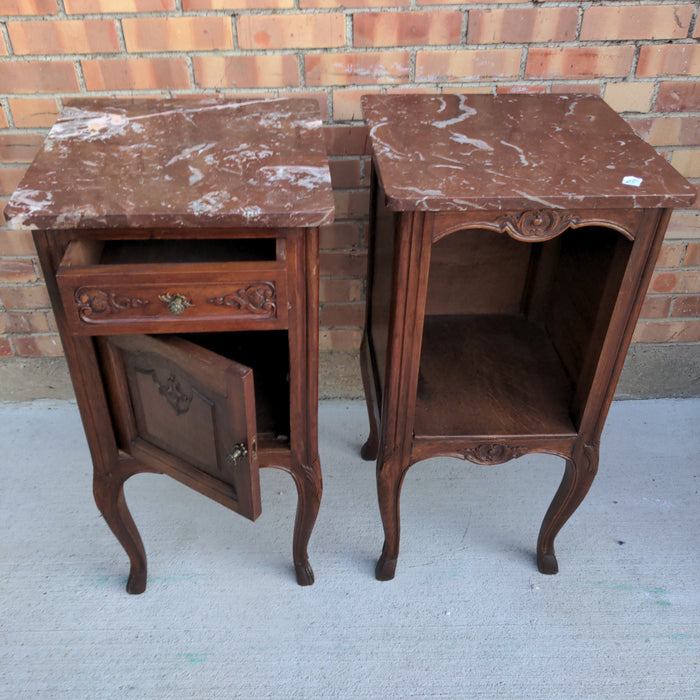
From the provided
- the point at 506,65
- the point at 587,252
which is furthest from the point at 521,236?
the point at 506,65

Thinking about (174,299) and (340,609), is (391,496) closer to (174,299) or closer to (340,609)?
(340,609)

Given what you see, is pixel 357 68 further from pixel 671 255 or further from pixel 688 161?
pixel 671 255

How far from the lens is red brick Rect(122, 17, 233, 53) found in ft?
5.08

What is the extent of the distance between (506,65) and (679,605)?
4.41 feet

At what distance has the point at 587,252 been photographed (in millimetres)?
1415

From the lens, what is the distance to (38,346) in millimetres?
2010

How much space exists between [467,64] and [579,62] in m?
0.27

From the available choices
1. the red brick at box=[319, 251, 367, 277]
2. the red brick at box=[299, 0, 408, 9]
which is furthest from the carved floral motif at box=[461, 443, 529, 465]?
the red brick at box=[299, 0, 408, 9]

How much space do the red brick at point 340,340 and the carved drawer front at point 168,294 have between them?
0.87 meters

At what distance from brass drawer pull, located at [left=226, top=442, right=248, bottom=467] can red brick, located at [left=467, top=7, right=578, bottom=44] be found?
1.09 meters

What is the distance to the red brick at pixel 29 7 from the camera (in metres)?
1.52

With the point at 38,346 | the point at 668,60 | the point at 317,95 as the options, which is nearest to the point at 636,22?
the point at 668,60

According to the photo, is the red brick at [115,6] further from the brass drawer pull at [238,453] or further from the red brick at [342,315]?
the brass drawer pull at [238,453]

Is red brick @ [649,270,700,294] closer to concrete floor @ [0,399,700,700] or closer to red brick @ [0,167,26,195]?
concrete floor @ [0,399,700,700]
